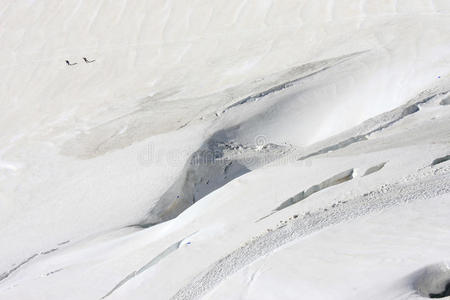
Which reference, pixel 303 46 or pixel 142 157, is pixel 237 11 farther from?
pixel 142 157

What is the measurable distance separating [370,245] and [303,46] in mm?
3959

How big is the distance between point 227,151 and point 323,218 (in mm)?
1751

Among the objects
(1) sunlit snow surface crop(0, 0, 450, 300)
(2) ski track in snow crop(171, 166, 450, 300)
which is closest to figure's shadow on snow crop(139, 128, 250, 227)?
(1) sunlit snow surface crop(0, 0, 450, 300)

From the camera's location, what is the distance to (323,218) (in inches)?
104

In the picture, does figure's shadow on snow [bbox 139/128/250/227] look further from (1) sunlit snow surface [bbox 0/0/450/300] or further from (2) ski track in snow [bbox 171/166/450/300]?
(2) ski track in snow [bbox 171/166/450/300]

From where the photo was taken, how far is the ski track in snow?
8.05ft

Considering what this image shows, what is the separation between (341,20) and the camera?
6.37 m

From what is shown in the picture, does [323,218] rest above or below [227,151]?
below

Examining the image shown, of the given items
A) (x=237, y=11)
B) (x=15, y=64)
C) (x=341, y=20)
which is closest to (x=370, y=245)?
(x=341, y=20)

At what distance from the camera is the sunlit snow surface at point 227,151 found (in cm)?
243

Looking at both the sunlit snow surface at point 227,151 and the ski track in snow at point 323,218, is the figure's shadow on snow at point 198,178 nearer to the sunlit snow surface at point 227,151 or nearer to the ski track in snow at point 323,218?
the sunlit snow surface at point 227,151

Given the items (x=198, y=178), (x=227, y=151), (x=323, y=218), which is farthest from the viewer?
(x=227, y=151)

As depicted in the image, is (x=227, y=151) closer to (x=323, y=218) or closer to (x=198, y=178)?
(x=198, y=178)

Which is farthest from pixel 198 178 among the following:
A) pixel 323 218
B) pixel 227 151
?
pixel 323 218
